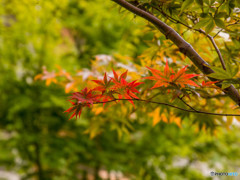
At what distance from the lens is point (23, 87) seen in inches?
96.7

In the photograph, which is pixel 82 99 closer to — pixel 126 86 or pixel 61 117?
pixel 126 86

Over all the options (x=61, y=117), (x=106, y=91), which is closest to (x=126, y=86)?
(x=106, y=91)

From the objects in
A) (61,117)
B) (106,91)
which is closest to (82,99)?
(106,91)

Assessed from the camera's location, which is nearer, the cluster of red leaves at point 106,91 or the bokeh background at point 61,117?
the cluster of red leaves at point 106,91

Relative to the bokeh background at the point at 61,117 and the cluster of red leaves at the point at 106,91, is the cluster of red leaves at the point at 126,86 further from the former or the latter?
the bokeh background at the point at 61,117

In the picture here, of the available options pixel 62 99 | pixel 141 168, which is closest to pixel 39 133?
pixel 62 99

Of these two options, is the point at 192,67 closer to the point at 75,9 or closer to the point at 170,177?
the point at 170,177

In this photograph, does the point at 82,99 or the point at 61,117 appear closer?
the point at 82,99

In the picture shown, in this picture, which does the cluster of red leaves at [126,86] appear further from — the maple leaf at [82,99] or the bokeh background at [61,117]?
the bokeh background at [61,117]

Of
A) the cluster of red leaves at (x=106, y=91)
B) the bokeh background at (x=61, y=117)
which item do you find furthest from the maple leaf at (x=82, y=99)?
the bokeh background at (x=61, y=117)

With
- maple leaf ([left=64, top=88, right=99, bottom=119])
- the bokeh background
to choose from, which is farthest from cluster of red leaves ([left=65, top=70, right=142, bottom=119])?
the bokeh background

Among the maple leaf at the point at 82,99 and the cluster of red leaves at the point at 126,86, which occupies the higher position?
the cluster of red leaves at the point at 126,86

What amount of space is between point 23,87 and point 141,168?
178 cm

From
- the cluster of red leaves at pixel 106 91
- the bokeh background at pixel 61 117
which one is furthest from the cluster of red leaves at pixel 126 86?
the bokeh background at pixel 61 117
